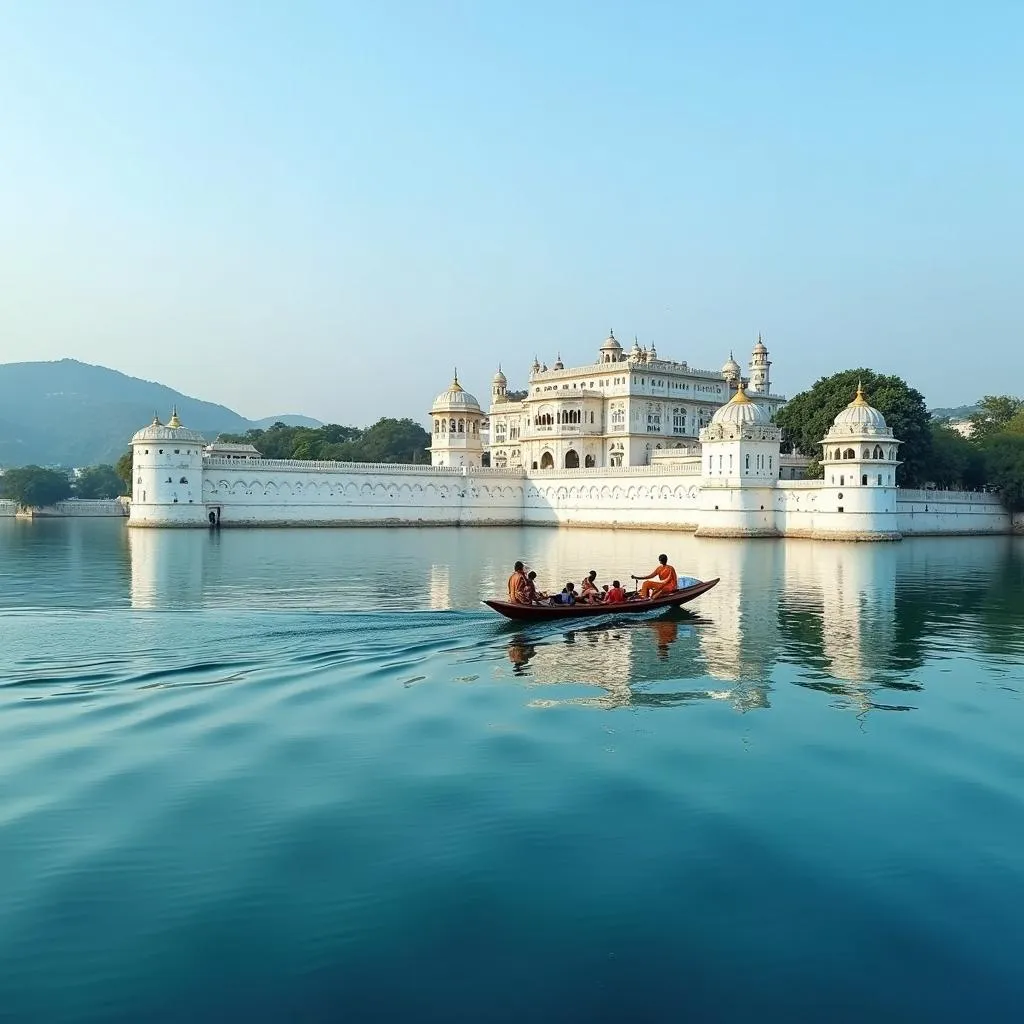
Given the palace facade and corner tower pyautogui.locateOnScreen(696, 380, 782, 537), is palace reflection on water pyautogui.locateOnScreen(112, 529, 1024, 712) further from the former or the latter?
the palace facade

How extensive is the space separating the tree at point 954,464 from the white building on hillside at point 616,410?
14.4 metres

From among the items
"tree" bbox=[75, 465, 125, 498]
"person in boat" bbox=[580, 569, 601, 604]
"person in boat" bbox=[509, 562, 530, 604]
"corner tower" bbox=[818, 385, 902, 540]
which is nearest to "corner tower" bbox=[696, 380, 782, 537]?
"corner tower" bbox=[818, 385, 902, 540]

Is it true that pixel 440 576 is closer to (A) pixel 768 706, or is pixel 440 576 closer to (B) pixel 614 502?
(A) pixel 768 706

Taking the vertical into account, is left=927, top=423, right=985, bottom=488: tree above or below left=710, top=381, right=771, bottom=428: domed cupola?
below

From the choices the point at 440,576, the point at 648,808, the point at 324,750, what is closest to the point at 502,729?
the point at 324,750

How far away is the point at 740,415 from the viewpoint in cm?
5250

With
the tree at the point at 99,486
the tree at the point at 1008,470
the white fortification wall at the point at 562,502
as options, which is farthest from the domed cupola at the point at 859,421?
the tree at the point at 99,486

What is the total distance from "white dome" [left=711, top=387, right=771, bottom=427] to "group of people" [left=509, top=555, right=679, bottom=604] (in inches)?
1269

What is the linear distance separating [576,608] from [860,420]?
3408cm

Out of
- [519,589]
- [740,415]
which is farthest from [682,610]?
[740,415]

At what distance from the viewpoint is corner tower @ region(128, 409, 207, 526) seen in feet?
182

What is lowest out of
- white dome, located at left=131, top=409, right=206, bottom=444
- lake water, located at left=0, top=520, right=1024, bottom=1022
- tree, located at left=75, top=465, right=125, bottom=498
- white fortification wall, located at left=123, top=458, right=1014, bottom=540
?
lake water, located at left=0, top=520, right=1024, bottom=1022

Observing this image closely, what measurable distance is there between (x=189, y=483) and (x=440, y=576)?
30966 mm

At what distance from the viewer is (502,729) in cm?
1172
